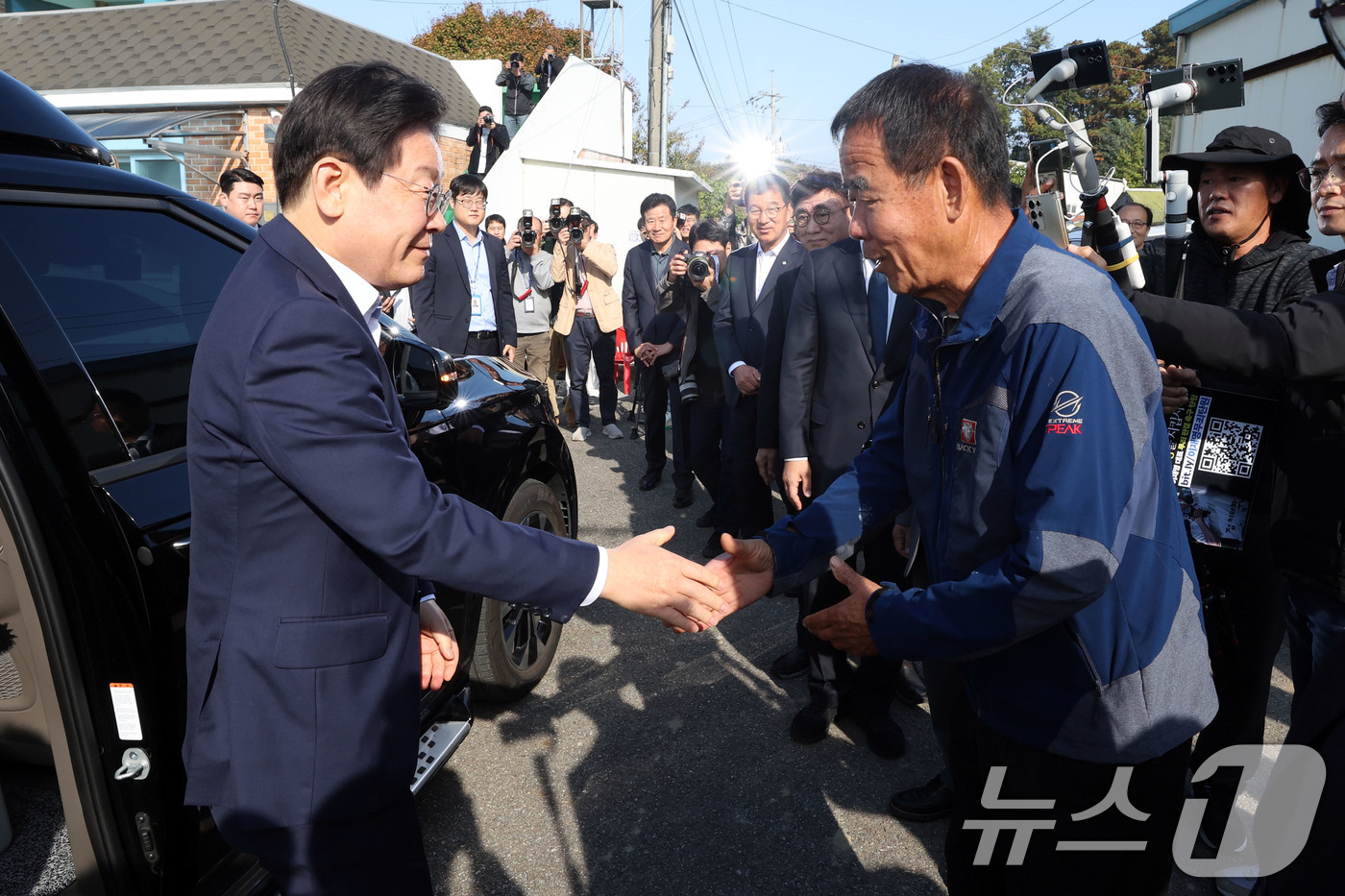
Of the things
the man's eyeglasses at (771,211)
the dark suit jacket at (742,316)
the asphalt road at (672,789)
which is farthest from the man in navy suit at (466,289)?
the asphalt road at (672,789)

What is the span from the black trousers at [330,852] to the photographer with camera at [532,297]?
7.35 metres

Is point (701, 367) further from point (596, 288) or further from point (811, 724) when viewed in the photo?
point (596, 288)

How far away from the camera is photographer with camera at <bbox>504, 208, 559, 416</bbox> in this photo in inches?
350

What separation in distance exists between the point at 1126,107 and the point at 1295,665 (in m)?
43.7

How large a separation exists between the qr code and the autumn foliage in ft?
99.2

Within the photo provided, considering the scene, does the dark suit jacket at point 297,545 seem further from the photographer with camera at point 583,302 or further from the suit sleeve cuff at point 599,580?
the photographer with camera at point 583,302

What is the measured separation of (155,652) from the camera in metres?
1.86

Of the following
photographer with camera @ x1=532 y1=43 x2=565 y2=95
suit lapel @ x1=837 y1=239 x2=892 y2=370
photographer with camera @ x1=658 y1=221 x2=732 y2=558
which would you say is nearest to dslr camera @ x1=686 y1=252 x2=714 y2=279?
photographer with camera @ x1=658 y1=221 x2=732 y2=558

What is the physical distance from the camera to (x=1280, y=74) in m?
8.75

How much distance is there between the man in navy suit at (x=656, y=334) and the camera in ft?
23.3

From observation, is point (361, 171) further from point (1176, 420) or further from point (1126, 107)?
point (1126, 107)

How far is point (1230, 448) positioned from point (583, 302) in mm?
7028

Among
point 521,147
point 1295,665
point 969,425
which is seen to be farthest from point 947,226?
point 521,147

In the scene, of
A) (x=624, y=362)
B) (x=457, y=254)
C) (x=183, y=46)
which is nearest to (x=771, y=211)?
(x=457, y=254)
